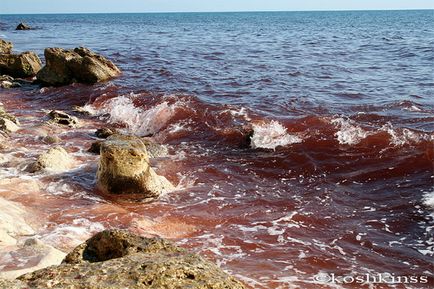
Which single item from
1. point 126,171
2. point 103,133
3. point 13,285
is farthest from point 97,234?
point 103,133

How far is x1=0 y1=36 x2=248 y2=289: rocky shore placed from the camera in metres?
2.78

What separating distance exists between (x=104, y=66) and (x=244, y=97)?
24.9 ft

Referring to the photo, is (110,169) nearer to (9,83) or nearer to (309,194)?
(309,194)

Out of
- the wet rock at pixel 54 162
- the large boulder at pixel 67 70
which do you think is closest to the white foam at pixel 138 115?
the wet rock at pixel 54 162

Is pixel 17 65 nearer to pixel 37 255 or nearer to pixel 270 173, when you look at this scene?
pixel 270 173

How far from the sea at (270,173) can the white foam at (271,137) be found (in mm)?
40

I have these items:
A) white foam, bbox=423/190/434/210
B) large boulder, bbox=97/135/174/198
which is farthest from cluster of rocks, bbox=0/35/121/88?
white foam, bbox=423/190/434/210

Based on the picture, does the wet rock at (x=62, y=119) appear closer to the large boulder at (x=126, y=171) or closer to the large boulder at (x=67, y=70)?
the large boulder at (x=126, y=171)

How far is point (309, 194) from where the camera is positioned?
8.20m

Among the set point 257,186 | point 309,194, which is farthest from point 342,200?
point 257,186

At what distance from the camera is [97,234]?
366cm

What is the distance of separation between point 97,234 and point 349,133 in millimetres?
8515

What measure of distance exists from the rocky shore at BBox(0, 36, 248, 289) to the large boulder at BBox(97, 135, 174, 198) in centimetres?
2

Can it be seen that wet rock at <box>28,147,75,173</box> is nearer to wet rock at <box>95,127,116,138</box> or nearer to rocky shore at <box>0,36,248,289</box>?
rocky shore at <box>0,36,248,289</box>
